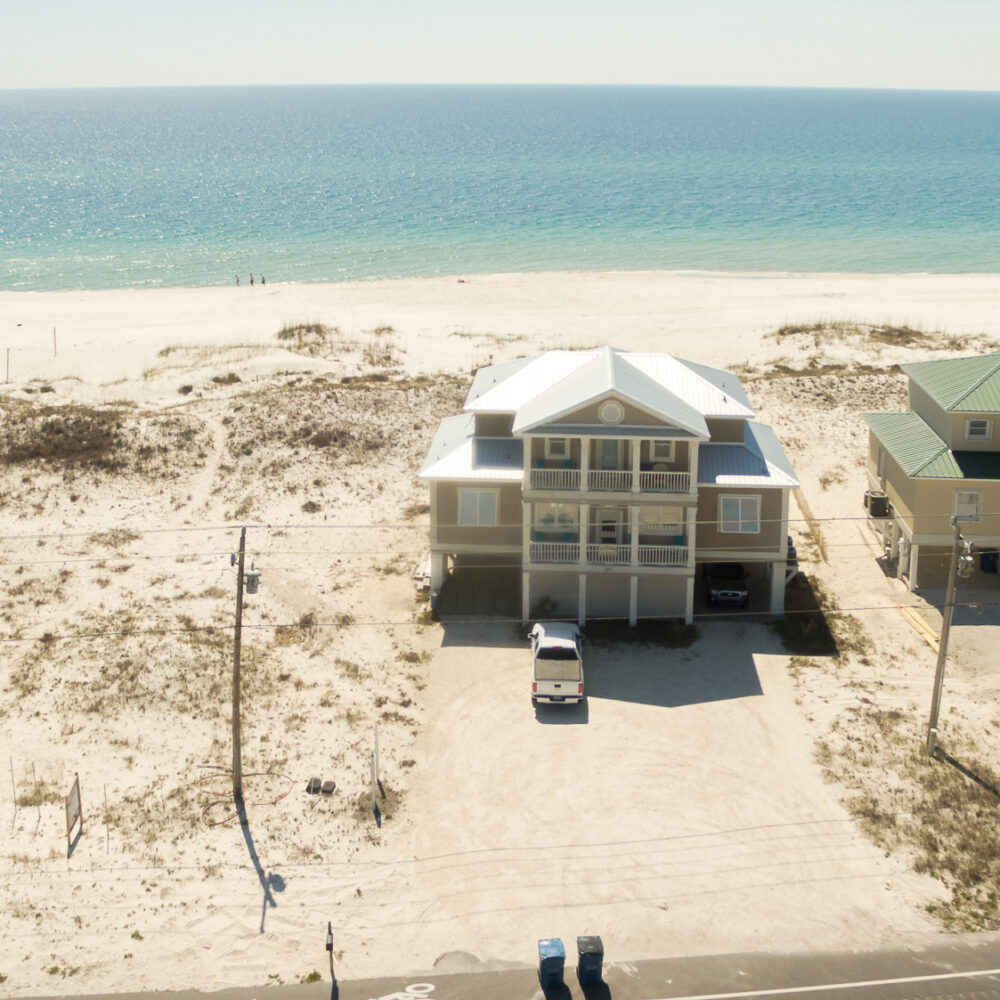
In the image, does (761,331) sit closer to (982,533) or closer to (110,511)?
(982,533)

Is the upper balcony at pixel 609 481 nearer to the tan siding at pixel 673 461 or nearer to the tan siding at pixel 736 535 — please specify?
the tan siding at pixel 673 461

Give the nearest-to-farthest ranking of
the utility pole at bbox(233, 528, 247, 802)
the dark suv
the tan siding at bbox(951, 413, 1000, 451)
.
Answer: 1. the utility pole at bbox(233, 528, 247, 802)
2. the dark suv
3. the tan siding at bbox(951, 413, 1000, 451)

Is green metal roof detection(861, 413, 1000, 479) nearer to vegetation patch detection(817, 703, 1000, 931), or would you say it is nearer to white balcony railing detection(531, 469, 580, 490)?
vegetation patch detection(817, 703, 1000, 931)

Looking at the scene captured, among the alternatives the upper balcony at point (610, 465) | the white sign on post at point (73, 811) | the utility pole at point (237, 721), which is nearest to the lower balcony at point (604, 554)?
the upper balcony at point (610, 465)

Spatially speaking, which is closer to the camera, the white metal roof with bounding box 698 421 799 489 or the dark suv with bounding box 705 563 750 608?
the white metal roof with bounding box 698 421 799 489

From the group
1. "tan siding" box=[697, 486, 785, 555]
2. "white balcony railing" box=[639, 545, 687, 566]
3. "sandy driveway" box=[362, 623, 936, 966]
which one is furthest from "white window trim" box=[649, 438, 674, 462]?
"sandy driveway" box=[362, 623, 936, 966]

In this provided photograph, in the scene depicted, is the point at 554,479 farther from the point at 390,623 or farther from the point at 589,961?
the point at 589,961
